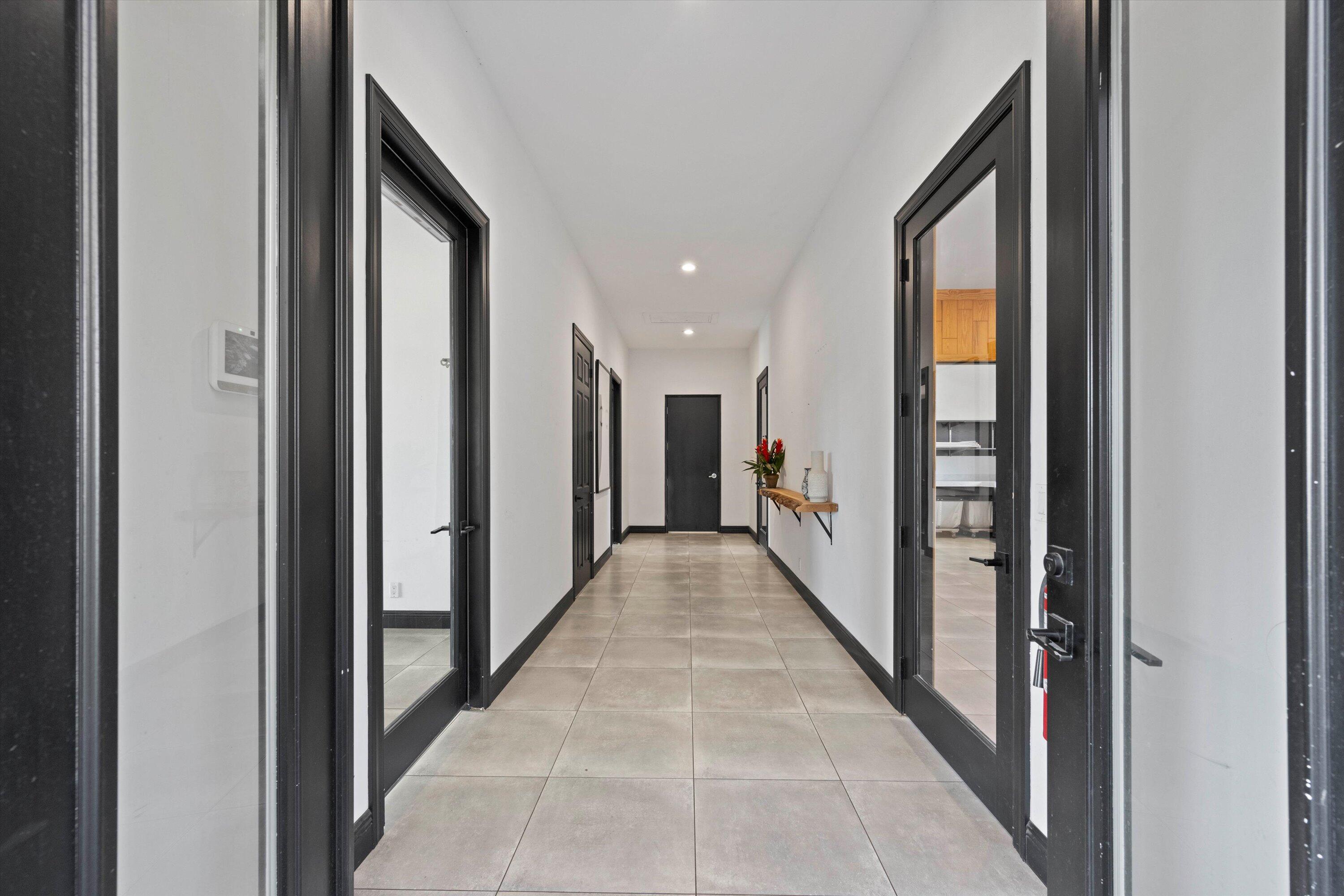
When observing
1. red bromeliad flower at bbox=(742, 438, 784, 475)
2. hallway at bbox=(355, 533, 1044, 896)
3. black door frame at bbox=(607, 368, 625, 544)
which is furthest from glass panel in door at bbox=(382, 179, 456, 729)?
black door frame at bbox=(607, 368, 625, 544)

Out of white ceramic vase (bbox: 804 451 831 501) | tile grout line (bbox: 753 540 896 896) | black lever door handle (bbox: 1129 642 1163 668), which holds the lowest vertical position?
tile grout line (bbox: 753 540 896 896)

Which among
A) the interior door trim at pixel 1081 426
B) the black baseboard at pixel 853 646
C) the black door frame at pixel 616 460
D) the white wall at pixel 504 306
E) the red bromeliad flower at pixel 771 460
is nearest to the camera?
the interior door trim at pixel 1081 426

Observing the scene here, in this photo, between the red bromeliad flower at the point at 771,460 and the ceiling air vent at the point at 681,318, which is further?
the ceiling air vent at the point at 681,318

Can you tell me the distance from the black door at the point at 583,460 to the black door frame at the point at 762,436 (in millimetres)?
2110

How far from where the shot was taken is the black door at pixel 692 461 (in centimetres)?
883

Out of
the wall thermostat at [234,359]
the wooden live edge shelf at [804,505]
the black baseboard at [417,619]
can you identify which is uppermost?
the wall thermostat at [234,359]

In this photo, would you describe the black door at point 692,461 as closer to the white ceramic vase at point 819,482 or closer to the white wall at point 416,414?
the white ceramic vase at point 819,482

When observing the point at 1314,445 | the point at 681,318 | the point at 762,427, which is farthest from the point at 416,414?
the point at 762,427

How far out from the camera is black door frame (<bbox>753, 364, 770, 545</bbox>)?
6.71 metres

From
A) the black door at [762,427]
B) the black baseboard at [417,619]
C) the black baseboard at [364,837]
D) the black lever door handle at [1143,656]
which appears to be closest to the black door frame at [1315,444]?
the black lever door handle at [1143,656]

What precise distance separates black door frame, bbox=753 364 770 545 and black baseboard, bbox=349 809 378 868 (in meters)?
5.12

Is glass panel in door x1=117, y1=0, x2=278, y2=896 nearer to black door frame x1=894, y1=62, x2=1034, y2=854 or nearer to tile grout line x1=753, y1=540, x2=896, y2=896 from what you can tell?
tile grout line x1=753, y1=540, x2=896, y2=896

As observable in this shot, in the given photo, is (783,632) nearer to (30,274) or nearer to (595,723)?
(595,723)

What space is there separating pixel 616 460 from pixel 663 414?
149 centimetres
